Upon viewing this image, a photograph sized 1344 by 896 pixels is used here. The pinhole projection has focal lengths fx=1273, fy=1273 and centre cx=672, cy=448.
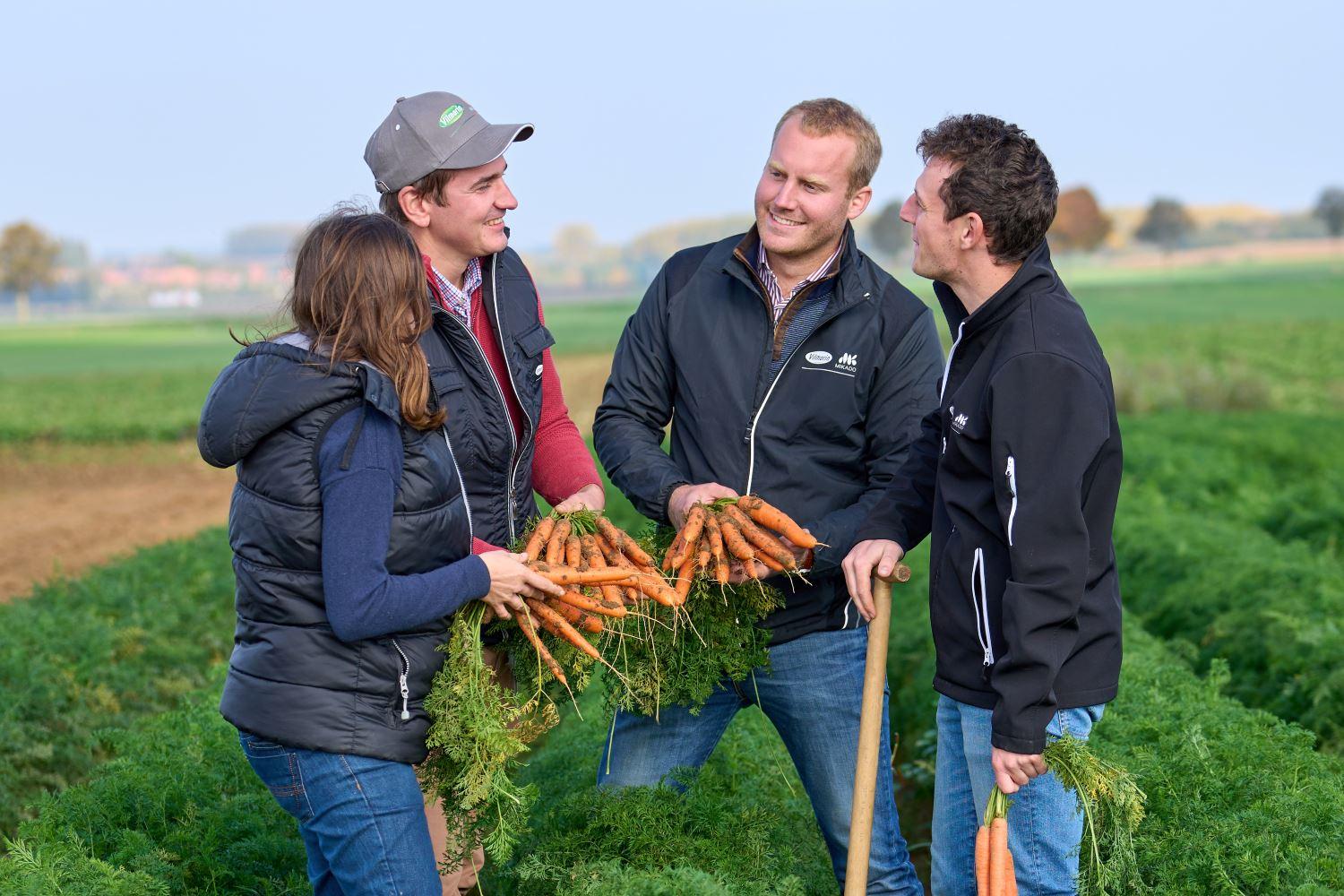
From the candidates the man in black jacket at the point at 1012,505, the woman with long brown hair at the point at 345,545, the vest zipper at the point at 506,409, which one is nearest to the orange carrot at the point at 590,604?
the woman with long brown hair at the point at 345,545

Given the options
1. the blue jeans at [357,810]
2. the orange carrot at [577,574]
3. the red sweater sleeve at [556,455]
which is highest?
the red sweater sleeve at [556,455]

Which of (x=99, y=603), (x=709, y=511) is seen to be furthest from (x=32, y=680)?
(x=709, y=511)

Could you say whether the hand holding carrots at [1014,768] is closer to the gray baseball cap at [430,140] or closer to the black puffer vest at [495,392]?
the black puffer vest at [495,392]

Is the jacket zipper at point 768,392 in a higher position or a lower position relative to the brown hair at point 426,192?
lower

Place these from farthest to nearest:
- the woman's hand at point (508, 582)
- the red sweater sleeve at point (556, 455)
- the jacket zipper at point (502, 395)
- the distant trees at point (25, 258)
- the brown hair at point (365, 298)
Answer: the distant trees at point (25, 258)
the red sweater sleeve at point (556, 455)
the jacket zipper at point (502, 395)
the woman's hand at point (508, 582)
the brown hair at point (365, 298)

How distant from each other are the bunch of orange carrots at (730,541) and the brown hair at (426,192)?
3.99 feet

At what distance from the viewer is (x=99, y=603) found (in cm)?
903

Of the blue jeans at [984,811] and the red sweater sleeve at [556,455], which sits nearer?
the blue jeans at [984,811]

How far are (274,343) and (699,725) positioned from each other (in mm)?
1897

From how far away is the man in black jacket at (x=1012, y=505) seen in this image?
3080mm

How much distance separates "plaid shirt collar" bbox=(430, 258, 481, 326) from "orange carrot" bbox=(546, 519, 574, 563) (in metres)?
0.67

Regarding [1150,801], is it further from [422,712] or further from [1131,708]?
[422,712]

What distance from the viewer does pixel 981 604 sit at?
3.31 meters

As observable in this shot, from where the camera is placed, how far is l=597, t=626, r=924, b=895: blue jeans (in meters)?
4.03
